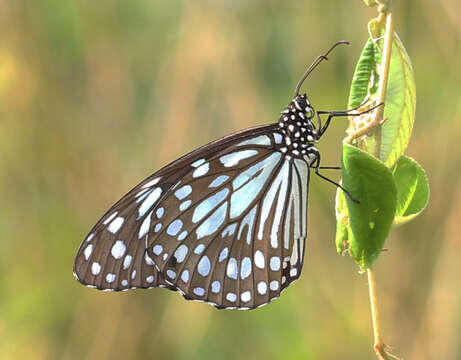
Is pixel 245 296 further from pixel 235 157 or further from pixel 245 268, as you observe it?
pixel 235 157

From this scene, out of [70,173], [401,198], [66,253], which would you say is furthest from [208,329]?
[401,198]

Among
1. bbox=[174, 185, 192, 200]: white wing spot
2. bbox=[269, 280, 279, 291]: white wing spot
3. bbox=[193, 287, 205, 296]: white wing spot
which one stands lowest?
bbox=[193, 287, 205, 296]: white wing spot

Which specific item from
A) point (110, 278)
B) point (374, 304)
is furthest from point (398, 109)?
point (110, 278)

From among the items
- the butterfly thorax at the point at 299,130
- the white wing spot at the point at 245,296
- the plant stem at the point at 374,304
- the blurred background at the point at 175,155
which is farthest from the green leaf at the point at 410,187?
the blurred background at the point at 175,155

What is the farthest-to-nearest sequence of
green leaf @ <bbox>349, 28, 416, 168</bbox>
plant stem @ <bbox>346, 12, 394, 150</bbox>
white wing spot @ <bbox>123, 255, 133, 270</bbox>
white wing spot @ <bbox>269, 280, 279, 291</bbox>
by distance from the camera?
white wing spot @ <bbox>123, 255, 133, 270</bbox>
white wing spot @ <bbox>269, 280, 279, 291</bbox>
green leaf @ <bbox>349, 28, 416, 168</bbox>
plant stem @ <bbox>346, 12, 394, 150</bbox>

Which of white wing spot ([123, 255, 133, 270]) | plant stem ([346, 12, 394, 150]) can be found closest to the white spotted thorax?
white wing spot ([123, 255, 133, 270])

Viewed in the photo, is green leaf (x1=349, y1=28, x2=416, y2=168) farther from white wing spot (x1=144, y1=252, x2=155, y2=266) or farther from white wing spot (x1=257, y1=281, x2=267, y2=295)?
white wing spot (x1=144, y1=252, x2=155, y2=266)
